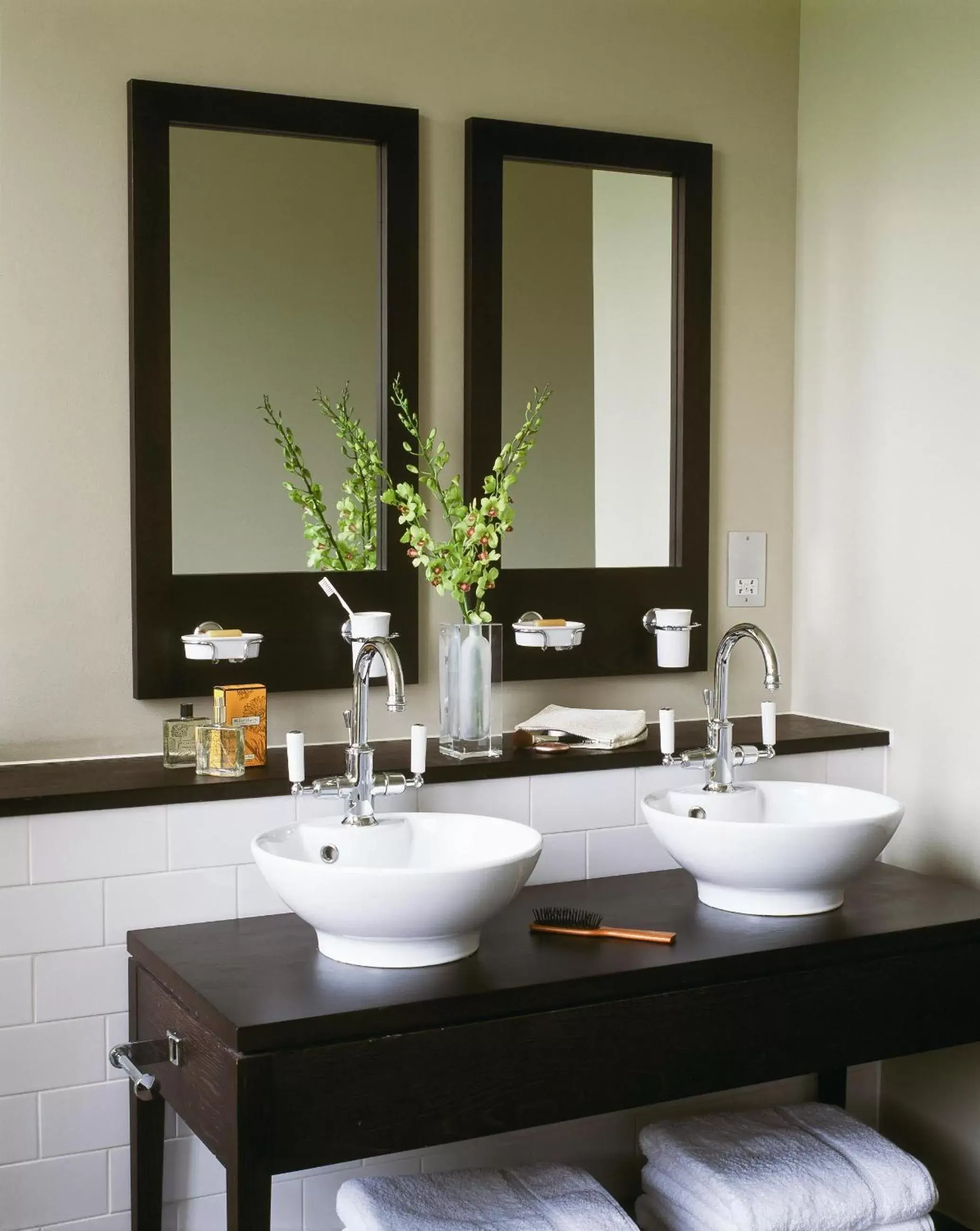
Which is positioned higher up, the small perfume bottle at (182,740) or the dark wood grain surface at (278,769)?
the small perfume bottle at (182,740)

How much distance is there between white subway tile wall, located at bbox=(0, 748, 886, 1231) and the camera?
2006mm

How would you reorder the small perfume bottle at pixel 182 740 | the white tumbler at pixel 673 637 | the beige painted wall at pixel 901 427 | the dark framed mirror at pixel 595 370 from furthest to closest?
the white tumbler at pixel 673 637, the dark framed mirror at pixel 595 370, the beige painted wall at pixel 901 427, the small perfume bottle at pixel 182 740

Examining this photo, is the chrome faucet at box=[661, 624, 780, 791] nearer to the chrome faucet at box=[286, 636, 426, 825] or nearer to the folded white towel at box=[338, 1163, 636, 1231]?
the chrome faucet at box=[286, 636, 426, 825]

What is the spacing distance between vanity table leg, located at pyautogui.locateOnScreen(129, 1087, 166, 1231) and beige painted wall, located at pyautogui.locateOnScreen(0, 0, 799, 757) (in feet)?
1.89

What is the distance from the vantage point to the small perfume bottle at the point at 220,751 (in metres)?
2.16

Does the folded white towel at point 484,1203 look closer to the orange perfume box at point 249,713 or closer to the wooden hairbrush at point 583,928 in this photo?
the wooden hairbrush at point 583,928

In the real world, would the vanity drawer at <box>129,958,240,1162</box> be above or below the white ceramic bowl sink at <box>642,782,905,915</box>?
below

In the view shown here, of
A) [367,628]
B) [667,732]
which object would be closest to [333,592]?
[367,628]

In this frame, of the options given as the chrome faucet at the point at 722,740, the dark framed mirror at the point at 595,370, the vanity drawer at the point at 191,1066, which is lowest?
the vanity drawer at the point at 191,1066

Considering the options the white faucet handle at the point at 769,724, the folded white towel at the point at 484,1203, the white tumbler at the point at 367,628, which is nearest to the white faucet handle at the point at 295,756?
the white tumbler at the point at 367,628

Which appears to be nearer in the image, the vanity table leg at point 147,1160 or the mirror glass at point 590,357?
the vanity table leg at point 147,1160

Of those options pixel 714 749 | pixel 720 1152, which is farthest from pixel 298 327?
pixel 720 1152

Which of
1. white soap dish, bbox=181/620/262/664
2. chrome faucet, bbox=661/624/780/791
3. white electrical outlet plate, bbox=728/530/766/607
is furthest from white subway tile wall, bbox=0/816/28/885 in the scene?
white electrical outlet plate, bbox=728/530/766/607

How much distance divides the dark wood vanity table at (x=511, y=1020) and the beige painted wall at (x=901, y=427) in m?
0.43
